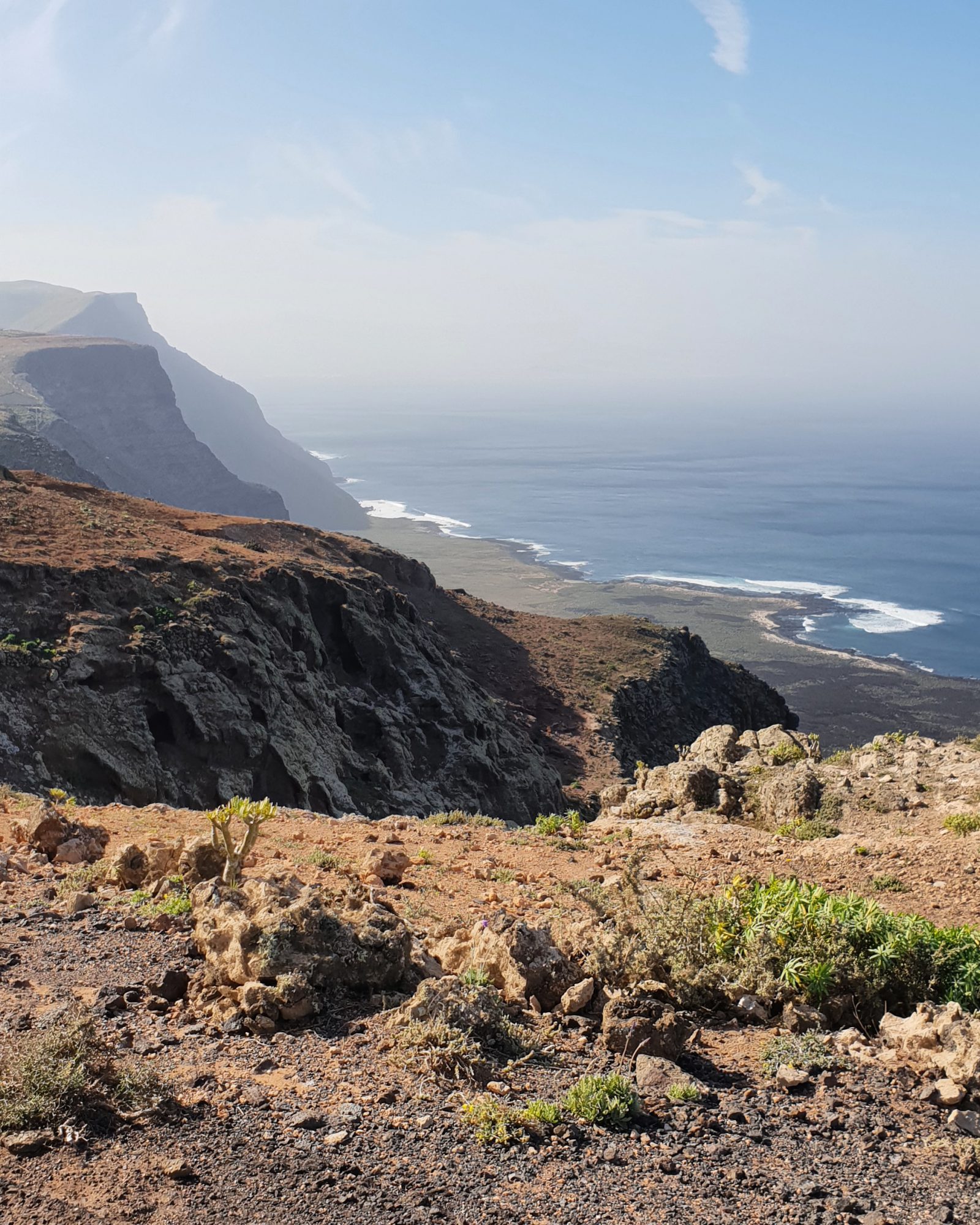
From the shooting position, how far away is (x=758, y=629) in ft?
291

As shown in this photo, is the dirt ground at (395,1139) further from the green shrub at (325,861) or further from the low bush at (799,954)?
the green shrub at (325,861)

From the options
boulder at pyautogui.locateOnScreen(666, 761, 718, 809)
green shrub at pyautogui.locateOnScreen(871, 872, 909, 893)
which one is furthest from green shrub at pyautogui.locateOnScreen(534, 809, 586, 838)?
green shrub at pyautogui.locateOnScreen(871, 872, 909, 893)

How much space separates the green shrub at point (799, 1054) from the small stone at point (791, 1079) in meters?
0.06

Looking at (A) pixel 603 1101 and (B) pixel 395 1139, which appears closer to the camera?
(B) pixel 395 1139

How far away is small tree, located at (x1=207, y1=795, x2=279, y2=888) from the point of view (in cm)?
832

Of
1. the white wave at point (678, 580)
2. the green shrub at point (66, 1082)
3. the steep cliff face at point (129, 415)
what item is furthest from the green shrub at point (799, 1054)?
the steep cliff face at point (129, 415)

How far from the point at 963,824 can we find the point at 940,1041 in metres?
6.31

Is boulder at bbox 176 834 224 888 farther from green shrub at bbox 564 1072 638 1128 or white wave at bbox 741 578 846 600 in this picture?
white wave at bbox 741 578 846 600

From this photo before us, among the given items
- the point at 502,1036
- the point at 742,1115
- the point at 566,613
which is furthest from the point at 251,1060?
the point at 566,613

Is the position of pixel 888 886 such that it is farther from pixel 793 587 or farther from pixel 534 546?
pixel 534 546

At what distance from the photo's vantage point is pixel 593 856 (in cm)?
1241

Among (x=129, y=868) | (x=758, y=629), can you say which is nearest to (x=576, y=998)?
(x=129, y=868)

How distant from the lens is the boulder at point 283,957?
656 cm

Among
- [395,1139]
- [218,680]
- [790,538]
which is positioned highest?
[790,538]
